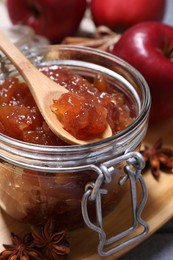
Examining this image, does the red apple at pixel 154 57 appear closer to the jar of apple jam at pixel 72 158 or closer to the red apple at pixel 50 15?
the jar of apple jam at pixel 72 158

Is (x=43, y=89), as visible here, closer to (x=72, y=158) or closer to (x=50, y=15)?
(x=72, y=158)

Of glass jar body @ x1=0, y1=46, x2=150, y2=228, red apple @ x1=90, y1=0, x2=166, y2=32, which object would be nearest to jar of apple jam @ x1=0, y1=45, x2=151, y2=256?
glass jar body @ x1=0, y1=46, x2=150, y2=228

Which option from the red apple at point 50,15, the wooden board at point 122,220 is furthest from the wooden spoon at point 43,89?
the red apple at point 50,15

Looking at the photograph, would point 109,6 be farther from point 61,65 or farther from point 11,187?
point 11,187

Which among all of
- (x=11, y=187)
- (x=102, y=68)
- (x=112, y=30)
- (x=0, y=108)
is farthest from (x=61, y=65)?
(x=112, y=30)

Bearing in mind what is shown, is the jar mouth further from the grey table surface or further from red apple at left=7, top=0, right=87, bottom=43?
red apple at left=7, top=0, right=87, bottom=43
